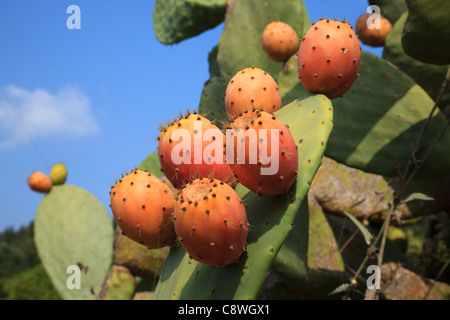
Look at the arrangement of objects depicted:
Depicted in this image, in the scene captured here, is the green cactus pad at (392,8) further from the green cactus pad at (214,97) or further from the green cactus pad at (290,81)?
the green cactus pad at (214,97)

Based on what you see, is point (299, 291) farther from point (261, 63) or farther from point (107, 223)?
point (107, 223)

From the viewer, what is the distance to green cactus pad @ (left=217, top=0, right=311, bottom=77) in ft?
8.36

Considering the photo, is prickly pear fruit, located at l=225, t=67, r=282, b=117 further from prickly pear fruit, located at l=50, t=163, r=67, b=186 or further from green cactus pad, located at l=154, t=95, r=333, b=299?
prickly pear fruit, located at l=50, t=163, r=67, b=186

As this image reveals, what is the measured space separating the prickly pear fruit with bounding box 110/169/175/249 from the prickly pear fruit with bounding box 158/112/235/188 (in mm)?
66

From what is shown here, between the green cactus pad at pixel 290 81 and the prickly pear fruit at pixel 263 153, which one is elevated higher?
the prickly pear fruit at pixel 263 153

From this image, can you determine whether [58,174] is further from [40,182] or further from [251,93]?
[251,93]

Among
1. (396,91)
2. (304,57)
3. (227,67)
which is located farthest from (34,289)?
(304,57)

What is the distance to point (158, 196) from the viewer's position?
1218mm

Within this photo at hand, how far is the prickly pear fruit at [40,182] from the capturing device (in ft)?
11.6

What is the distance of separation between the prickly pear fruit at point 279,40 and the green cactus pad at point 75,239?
1709 mm

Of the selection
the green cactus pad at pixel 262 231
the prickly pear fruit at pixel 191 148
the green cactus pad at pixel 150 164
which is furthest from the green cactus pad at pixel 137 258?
the prickly pear fruit at pixel 191 148

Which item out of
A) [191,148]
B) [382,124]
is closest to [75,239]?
[382,124]

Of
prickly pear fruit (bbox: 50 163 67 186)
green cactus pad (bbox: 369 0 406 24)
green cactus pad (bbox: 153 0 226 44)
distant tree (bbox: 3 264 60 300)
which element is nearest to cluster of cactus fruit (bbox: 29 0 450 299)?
green cactus pad (bbox: 153 0 226 44)

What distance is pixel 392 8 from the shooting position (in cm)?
322
